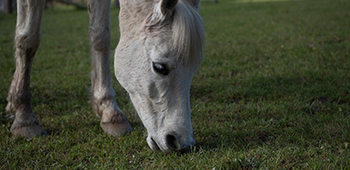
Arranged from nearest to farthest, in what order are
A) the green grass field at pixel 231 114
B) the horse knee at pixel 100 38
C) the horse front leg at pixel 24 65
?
1. the green grass field at pixel 231 114
2. the horse front leg at pixel 24 65
3. the horse knee at pixel 100 38

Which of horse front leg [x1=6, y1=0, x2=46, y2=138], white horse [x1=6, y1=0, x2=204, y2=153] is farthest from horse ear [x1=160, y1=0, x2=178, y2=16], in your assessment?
horse front leg [x1=6, y1=0, x2=46, y2=138]

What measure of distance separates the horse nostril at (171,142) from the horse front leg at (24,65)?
1471mm

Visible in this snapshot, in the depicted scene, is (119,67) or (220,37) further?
(220,37)

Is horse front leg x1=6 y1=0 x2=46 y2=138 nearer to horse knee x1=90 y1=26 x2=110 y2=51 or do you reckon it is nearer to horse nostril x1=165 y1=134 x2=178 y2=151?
horse knee x1=90 y1=26 x2=110 y2=51

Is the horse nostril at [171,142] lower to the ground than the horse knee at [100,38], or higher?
lower

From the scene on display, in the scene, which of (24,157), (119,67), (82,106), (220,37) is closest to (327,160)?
(119,67)

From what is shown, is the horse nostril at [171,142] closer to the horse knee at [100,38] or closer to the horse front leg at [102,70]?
the horse front leg at [102,70]

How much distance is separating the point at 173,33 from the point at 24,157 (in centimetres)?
161

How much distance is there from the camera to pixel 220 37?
25.8 ft

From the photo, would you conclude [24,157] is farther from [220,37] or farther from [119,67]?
[220,37]

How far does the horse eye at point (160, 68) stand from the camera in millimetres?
2086

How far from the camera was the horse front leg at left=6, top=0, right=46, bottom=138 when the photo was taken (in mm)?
3033

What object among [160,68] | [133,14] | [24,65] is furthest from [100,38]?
[160,68]

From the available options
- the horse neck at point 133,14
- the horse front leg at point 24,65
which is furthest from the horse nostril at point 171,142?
the horse front leg at point 24,65
